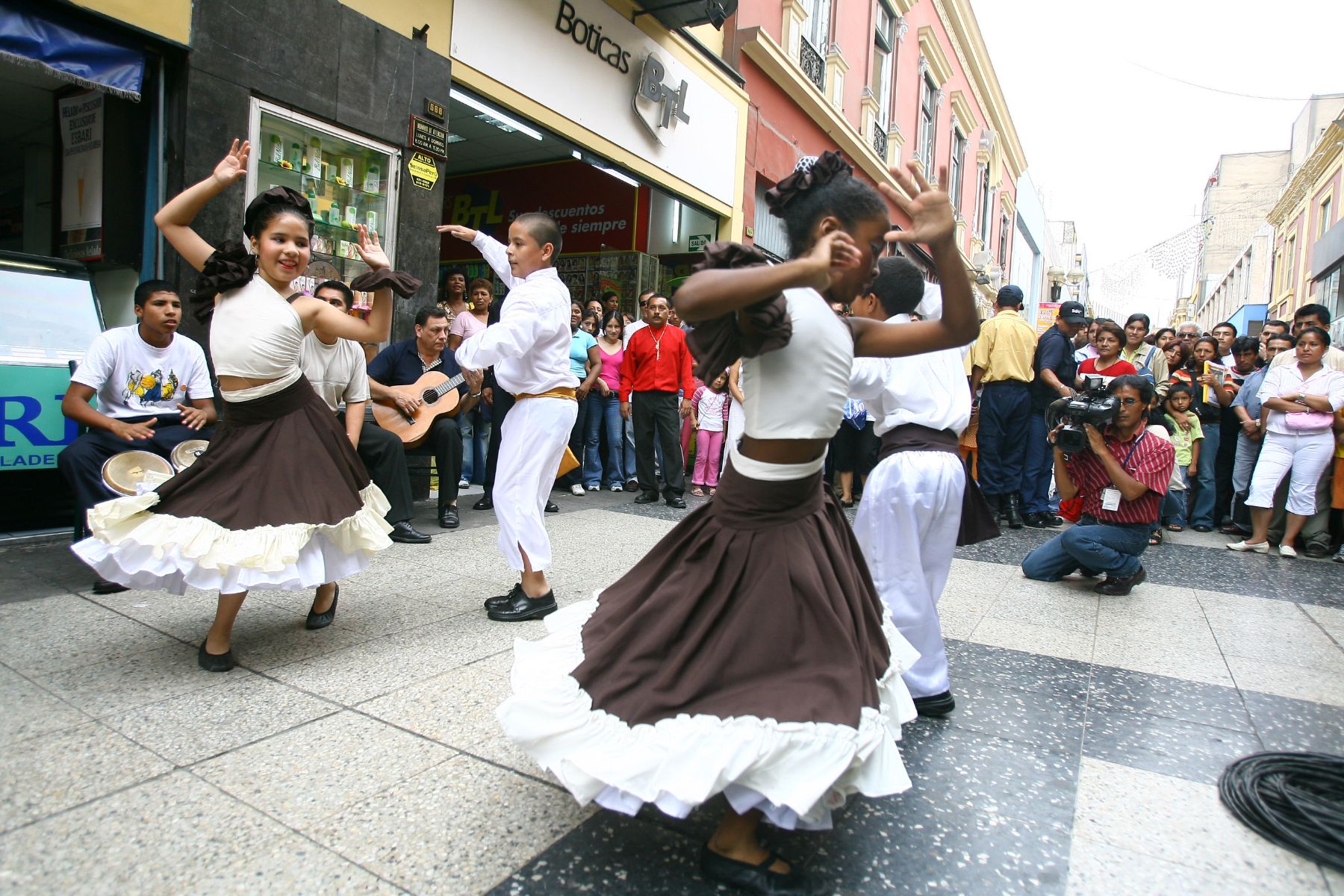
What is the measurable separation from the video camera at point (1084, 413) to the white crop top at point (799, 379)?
3560 mm

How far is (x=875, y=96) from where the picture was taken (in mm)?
16547

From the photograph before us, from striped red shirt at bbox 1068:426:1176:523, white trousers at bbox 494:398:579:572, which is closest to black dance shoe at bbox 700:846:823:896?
white trousers at bbox 494:398:579:572

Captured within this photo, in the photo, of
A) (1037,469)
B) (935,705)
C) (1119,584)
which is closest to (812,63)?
(1037,469)

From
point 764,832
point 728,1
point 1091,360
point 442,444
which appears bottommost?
point 764,832

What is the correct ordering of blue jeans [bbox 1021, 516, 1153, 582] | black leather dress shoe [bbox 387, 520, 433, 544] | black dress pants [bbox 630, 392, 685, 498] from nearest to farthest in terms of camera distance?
blue jeans [bbox 1021, 516, 1153, 582], black leather dress shoe [bbox 387, 520, 433, 544], black dress pants [bbox 630, 392, 685, 498]

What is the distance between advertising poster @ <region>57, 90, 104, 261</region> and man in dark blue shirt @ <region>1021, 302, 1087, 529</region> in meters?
7.37

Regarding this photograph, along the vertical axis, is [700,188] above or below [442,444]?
above

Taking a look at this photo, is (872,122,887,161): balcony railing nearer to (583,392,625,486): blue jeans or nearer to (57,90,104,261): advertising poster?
(583,392,625,486): blue jeans

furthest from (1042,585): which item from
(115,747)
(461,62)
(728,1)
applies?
(728,1)

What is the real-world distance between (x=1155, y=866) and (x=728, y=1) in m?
9.57

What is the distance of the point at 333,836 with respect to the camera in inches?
74.8

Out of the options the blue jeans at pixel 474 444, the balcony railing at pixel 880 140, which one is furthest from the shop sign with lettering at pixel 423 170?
the balcony railing at pixel 880 140

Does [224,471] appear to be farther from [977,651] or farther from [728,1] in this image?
[728,1]

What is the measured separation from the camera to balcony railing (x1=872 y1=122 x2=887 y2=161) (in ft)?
54.0
